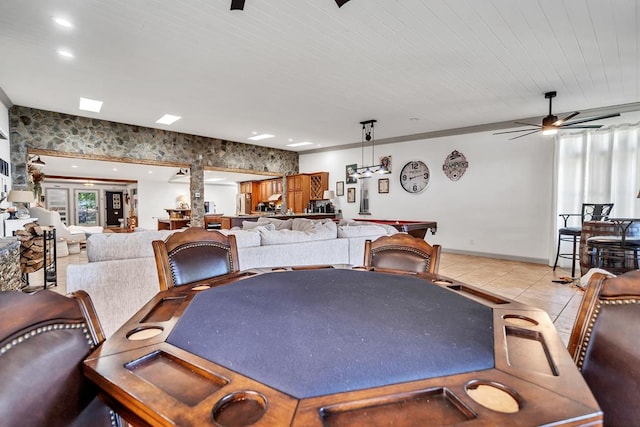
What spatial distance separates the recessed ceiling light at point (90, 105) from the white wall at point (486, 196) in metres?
6.09

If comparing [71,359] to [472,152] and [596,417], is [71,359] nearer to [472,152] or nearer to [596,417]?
[596,417]

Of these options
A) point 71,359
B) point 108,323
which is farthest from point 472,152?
point 71,359

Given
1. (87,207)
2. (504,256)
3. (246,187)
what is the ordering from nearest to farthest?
(504,256) → (246,187) → (87,207)

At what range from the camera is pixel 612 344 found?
33.2 inches

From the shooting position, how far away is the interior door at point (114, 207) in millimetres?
15836

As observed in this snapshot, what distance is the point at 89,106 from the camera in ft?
17.1

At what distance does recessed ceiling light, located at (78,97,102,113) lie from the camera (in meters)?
4.91

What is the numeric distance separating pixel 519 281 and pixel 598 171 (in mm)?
2530

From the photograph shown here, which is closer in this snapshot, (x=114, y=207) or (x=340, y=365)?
(x=340, y=365)

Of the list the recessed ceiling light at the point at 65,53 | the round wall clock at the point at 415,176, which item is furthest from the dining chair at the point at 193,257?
the round wall clock at the point at 415,176

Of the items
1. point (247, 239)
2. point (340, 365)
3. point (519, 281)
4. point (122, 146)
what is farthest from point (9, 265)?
point (519, 281)

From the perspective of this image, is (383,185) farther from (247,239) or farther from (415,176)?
(247,239)

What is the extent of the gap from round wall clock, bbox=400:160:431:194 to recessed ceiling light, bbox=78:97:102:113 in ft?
20.8

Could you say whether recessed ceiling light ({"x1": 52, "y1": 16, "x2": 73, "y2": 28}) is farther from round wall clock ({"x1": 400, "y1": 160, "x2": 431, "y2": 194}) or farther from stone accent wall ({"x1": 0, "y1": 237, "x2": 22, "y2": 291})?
round wall clock ({"x1": 400, "y1": 160, "x2": 431, "y2": 194})
